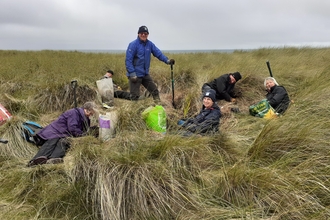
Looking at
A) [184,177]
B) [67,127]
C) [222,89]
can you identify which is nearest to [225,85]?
[222,89]

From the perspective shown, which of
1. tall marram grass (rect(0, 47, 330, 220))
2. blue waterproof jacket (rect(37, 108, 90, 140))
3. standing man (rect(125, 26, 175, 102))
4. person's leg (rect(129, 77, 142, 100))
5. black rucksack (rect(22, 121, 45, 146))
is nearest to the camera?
tall marram grass (rect(0, 47, 330, 220))

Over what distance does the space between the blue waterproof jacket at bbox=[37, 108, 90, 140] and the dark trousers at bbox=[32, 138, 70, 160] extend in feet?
0.41

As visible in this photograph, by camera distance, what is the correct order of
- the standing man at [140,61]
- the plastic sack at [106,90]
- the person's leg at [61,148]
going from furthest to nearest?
the plastic sack at [106,90] → the standing man at [140,61] → the person's leg at [61,148]

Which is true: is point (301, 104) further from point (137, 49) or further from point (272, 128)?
point (137, 49)

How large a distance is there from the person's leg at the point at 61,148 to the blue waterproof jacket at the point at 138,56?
2.49 meters

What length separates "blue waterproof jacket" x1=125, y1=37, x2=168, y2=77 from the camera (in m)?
6.34

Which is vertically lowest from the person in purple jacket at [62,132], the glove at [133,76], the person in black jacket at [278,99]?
the person in purple jacket at [62,132]

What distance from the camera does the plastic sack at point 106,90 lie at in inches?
265

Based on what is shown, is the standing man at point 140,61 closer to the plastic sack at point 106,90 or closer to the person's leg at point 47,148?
the plastic sack at point 106,90

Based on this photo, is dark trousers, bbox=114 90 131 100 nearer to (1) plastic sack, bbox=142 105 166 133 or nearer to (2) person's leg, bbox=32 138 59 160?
(1) plastic sack, bbox=142 105 166 133

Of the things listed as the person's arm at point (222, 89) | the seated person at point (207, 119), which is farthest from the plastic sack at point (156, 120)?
the person's arm at point (222, 89)

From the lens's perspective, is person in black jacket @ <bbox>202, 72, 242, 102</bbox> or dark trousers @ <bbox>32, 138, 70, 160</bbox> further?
person in black jacket @ <bbox>202, 72, 242, 102</bbox>

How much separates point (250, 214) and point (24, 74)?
8.25 metres

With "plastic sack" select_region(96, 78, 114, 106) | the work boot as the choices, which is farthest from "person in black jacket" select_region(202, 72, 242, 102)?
the work boot
